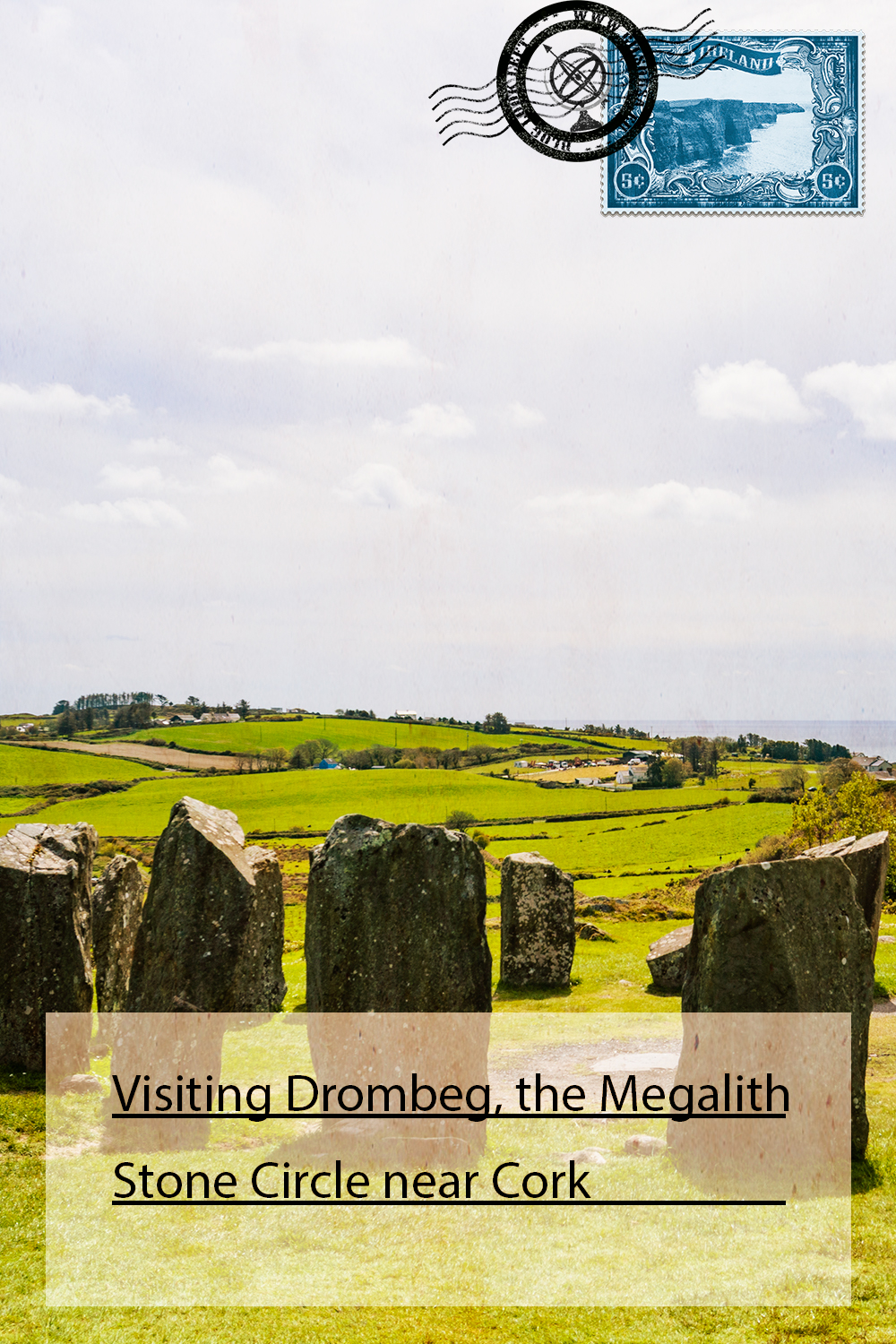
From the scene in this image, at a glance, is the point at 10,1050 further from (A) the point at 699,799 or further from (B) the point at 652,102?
(A) the point at 699,799

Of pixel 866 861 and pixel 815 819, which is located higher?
pixel 866 861

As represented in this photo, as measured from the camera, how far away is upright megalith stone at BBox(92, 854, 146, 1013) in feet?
56.5

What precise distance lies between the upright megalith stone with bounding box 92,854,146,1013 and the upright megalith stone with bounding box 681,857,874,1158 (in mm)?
11411

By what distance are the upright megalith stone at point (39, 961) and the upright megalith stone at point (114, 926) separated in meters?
3.73

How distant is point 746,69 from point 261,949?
1943 cm

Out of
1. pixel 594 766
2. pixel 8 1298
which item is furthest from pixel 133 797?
pixel 8 1298

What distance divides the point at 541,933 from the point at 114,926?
32.9 feet

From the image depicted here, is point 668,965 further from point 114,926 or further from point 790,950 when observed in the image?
point 114,926

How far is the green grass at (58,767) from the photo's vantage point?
287 feet

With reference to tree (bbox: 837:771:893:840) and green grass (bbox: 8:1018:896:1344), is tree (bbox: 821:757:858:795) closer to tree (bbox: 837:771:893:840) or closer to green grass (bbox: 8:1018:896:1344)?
tree (bbox: 837:771:893:840)

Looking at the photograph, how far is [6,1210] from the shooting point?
9039mm

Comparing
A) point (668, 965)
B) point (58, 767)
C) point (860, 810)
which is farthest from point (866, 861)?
point (58, 767)

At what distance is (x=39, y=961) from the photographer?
1318 centimetres

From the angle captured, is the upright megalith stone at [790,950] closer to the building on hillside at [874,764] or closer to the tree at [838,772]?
the tree at [838,772]
